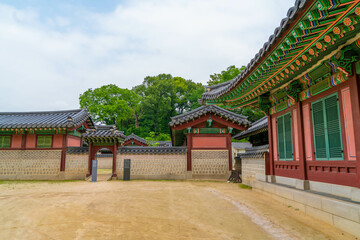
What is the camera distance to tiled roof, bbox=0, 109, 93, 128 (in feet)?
51.6

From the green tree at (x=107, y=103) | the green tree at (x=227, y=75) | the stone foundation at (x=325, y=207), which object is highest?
the green tree at (x=227, y=75)

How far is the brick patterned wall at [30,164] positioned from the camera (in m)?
16.1

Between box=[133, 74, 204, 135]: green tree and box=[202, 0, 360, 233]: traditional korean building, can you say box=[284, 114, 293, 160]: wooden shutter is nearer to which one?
box=[202, 0, 360, 233]: traditional korean building

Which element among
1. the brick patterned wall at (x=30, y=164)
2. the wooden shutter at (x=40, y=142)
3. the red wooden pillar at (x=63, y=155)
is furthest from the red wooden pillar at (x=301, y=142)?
the wooden shutter at (x=40, y=142)

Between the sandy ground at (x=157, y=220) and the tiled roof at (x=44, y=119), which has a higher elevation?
the tiled roof at (x=44, y=119)

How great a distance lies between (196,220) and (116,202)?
3134mm

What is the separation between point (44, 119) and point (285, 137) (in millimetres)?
16805

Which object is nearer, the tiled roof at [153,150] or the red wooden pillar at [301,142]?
the red wooden pillar at [301,142]

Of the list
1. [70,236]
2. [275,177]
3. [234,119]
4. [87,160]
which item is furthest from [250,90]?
[87,160]

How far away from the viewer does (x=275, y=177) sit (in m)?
8.50

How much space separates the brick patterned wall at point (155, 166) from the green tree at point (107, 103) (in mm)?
23209

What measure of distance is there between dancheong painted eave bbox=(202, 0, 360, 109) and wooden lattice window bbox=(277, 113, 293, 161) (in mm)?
1472

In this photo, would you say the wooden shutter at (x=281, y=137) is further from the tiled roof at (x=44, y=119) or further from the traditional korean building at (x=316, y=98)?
the tiled roof at (x=44, y=119)

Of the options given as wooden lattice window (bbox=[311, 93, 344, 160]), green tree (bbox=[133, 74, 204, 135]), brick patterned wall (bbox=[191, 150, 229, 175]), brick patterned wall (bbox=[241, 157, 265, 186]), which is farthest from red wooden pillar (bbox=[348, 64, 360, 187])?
green tree (bbox=[133, 74, 204, 135])
